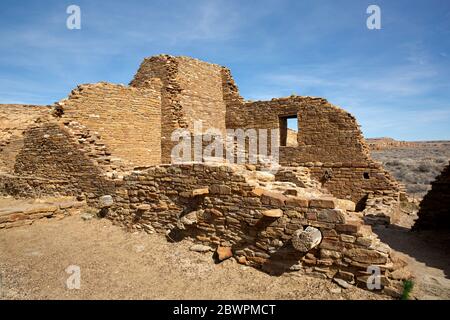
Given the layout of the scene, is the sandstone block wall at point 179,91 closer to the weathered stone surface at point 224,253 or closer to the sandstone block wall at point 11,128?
the sandstone block wall at point 11,128

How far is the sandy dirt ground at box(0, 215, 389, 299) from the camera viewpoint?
14.9 ft

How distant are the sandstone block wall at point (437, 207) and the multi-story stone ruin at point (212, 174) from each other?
1124mm

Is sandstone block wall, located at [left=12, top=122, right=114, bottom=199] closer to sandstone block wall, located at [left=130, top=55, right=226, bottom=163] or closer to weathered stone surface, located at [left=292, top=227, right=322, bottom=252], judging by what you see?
sandstone block wall, located at [left=130, top=55, right=226, bottom=163]

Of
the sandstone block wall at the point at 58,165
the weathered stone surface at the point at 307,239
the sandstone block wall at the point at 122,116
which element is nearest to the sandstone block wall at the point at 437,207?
the weathered stone surface at the point at 307,239

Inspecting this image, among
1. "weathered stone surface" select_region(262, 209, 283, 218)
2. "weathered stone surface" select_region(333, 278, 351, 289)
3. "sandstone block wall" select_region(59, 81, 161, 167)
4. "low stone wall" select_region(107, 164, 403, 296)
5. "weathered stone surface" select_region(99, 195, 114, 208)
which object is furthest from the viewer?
"sandstone block wall" select_region(59, 81, 161, 167)

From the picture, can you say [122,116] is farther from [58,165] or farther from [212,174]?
[212,174]

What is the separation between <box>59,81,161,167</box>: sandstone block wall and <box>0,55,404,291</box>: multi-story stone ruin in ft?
0.13

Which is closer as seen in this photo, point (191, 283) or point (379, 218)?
point (191, 283)

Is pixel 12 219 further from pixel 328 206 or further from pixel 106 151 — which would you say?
pixel 328 206

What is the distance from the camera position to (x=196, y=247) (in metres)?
6.09

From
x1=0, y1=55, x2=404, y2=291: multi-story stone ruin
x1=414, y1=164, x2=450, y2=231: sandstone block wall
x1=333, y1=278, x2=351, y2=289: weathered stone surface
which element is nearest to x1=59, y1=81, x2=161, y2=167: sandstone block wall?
x1=0, y1=55, x2=404, y2=291: multi-story stone ruin

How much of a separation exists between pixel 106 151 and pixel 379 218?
8978 mm

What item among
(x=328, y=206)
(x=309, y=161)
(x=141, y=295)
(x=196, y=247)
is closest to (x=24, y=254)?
(x=141, y=295)

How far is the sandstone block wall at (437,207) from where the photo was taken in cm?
890
